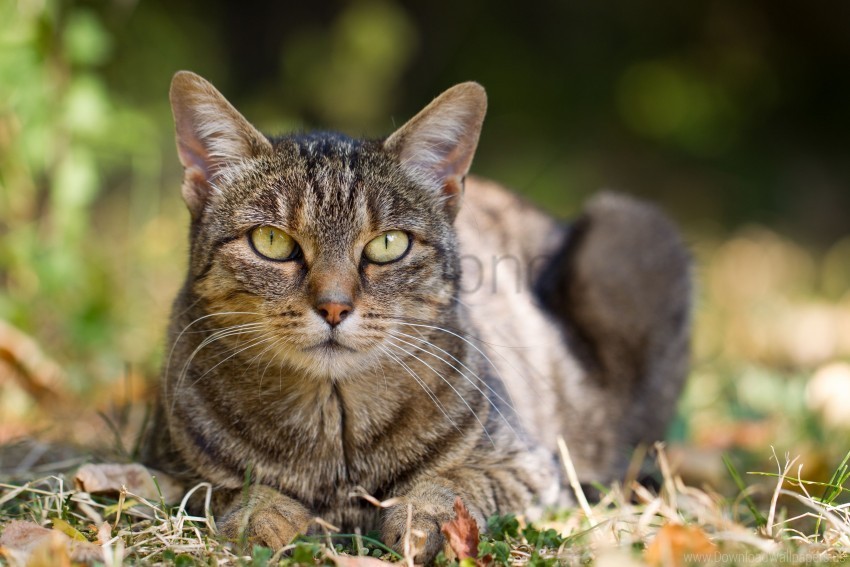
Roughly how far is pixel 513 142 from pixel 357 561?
710 centimetres

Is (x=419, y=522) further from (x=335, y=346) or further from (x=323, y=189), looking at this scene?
(x=323, y=189)

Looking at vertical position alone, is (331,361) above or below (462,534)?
above

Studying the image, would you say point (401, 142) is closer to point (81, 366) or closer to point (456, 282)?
point (456, 282)

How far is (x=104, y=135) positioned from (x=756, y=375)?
338 cm

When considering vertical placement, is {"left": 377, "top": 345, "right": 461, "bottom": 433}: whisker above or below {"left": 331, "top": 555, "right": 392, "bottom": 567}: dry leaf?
above

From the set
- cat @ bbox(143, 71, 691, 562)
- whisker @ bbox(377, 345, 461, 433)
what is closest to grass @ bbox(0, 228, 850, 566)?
cat @ bbox(143, 71, 691, 562)

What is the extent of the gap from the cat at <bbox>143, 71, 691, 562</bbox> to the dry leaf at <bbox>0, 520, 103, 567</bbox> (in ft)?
1.16

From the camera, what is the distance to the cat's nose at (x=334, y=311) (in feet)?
7.43

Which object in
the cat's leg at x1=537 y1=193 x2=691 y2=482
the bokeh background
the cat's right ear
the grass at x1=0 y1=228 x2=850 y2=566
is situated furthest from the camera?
the bokeh background

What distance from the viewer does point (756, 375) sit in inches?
182

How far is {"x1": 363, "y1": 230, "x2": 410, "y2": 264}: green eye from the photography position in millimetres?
2480

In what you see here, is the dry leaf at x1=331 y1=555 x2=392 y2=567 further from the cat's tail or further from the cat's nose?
the cat's tail

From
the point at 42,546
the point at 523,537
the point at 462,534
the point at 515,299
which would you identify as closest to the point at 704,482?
the point at 515,299

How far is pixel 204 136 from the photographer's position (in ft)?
8.68
